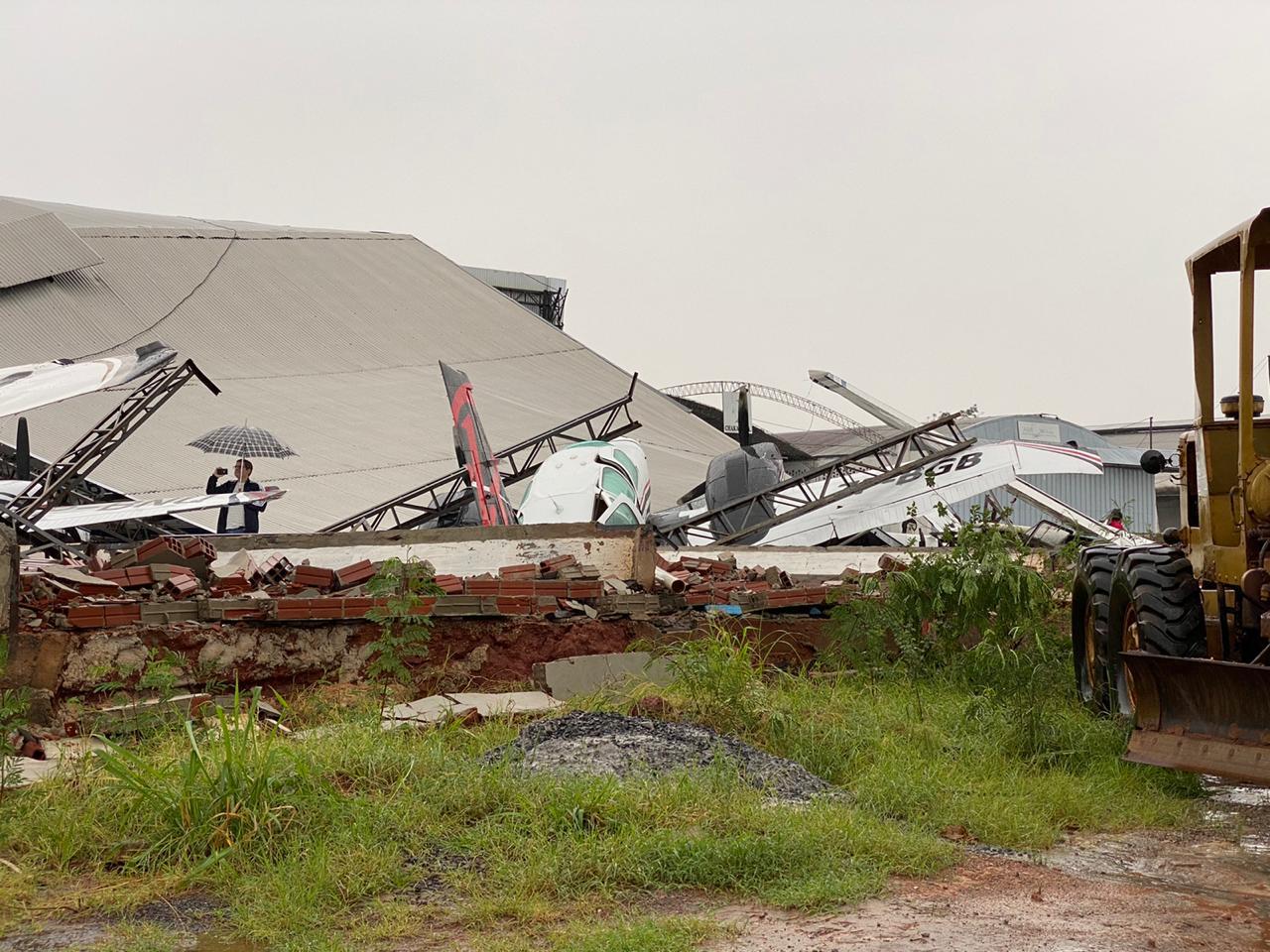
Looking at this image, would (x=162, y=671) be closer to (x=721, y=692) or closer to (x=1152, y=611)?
(x=721, y=692)

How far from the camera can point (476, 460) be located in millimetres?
19750

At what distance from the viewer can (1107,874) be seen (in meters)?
5.29

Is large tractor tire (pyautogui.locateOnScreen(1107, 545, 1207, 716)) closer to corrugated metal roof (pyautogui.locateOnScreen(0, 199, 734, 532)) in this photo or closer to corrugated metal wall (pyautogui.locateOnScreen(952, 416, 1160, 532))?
corrugated metal roof (pyautogui.locateOnScreen(0, 199, 734, 532))

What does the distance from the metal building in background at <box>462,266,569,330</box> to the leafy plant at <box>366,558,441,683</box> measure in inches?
2176

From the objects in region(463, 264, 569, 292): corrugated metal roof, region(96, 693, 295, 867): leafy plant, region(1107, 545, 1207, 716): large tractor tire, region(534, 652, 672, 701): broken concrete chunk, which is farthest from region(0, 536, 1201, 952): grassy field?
region(463, 264, 569, 292): corrugated metal roof

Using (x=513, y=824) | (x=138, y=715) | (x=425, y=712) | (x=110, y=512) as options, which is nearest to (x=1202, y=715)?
(x=513, y=824)

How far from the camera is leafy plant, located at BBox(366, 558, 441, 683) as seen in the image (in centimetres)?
746

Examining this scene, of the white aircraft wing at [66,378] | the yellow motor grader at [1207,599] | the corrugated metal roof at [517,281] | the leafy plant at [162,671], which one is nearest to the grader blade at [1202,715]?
the yellow motor grader at [1207,599]

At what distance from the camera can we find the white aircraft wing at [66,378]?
12820 millimetres

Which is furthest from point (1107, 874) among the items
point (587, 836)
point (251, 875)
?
point (251, 875)

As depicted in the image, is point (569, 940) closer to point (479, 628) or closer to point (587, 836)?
point (587, 836)

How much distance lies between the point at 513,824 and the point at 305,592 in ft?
14.5

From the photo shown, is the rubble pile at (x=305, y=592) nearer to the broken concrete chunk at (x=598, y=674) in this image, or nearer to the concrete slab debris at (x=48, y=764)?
the broken concrete chunk at (x=598, y=674)

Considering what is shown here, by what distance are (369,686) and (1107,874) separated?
4612 millimetres
